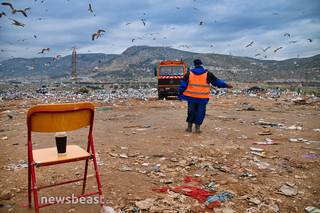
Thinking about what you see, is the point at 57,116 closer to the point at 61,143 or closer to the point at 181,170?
the point at 61,143

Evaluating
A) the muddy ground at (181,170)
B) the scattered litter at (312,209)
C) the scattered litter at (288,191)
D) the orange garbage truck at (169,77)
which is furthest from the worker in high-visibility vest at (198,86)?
the orange garbage truck at (169,77)

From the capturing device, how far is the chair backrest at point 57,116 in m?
1.77

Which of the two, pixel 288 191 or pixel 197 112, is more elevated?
pixel 197 112

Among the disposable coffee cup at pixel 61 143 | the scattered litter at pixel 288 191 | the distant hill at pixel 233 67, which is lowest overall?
the scattered litter at pixel 288 191

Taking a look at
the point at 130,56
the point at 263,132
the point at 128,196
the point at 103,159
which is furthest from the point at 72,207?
the point at 130,56

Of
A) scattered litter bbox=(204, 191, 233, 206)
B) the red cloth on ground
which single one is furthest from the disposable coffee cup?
scattered litter bbox=(204, 191, 233, 206)

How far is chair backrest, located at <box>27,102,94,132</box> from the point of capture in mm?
1771

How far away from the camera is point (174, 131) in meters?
5.82

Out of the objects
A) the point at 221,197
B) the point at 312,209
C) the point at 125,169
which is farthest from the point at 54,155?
the point at 312,209

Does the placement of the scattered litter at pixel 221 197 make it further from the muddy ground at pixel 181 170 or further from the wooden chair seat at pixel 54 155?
the wooden chair seat at pixel 54 155

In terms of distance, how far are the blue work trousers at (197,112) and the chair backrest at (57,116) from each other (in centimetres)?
384

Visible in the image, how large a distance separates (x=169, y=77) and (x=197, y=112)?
9.26 meters

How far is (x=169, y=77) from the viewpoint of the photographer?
14.6 m

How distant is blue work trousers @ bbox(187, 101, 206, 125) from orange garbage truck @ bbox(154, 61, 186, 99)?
29.4 feet
